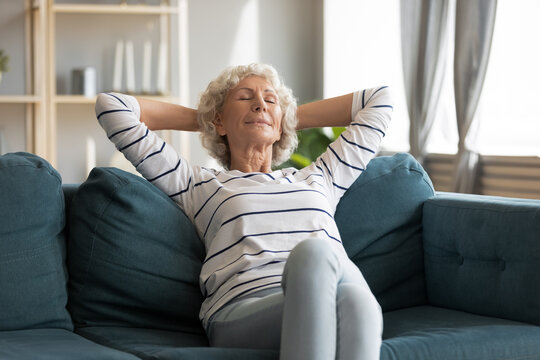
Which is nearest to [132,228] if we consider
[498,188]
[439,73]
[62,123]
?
[498,188]

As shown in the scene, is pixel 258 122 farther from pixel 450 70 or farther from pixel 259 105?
pixel 450 70

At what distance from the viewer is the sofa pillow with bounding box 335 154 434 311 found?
7.02 ft

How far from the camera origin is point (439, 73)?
12.8ft

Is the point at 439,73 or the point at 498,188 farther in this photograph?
the point at 439,73

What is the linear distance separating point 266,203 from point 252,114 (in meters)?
0.37

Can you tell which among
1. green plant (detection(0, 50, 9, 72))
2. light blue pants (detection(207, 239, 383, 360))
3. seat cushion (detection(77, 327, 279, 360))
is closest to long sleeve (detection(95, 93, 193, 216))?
seat cushion (detection(77, 327, 279, 360))

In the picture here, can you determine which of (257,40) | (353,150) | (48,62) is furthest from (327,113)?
(257,40)

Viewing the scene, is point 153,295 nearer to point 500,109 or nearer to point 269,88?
point 269,88

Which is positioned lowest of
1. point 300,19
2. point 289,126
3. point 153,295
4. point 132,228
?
point 153,295

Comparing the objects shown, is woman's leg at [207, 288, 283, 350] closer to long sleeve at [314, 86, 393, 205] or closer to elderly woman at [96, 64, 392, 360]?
elderly woman at [96, 64, 392, 360]

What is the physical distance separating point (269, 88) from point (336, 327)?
0.98 metres

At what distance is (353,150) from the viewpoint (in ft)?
7.06

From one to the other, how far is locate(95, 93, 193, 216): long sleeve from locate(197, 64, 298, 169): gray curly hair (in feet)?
0.69

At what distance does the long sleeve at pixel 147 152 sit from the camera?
2.03m
